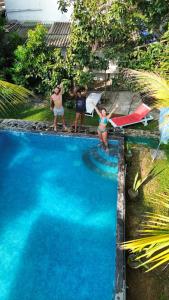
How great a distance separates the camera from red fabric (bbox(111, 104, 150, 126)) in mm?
12312

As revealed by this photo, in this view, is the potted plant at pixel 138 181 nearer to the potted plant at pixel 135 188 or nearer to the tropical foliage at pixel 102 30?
the potted plant at pixel 135 188

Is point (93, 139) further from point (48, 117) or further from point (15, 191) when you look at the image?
point (15, 191)

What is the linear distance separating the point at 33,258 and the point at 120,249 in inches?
85.9

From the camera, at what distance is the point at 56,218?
927cm

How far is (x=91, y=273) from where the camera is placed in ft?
25.5

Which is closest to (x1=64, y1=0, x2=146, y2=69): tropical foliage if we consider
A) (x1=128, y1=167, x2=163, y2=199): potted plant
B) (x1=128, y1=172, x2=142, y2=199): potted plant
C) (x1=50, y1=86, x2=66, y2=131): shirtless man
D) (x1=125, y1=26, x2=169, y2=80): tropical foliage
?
(x1=125, y1=26, x2=169, y2=80): tropical foliage

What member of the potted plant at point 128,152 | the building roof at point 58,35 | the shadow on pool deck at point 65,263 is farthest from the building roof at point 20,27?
the shadow on pool deck at point 65,263

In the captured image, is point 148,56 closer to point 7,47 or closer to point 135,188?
point 135,188

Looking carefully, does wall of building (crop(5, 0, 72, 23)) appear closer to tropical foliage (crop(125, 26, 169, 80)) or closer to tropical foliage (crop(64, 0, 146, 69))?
tropical foliage (crop(64, 0, 146, 69))

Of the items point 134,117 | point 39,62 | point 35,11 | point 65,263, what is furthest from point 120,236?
point 35,11

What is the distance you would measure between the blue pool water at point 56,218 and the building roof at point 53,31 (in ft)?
17.5

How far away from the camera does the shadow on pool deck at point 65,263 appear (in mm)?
7406

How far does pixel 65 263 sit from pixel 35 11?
14408 millimetres

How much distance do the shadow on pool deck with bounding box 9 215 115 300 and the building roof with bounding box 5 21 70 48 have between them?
9.15 m
